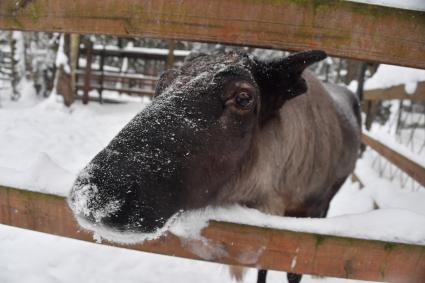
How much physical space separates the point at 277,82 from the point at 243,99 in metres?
0.41

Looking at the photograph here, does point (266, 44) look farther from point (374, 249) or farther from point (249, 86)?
point (374, 249)

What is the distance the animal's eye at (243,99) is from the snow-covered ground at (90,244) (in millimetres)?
555

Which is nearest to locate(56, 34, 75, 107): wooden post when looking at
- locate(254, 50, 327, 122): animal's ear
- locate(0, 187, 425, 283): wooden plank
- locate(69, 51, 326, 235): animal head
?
locate(69, 51, 326, 235): animal head

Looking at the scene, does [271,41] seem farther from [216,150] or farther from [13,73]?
[13,73]

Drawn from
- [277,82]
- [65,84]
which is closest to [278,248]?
[277,82]

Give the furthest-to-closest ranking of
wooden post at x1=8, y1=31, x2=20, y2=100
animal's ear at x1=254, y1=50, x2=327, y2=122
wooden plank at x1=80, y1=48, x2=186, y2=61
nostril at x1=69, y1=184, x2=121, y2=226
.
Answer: wooden post at x1=8, y1=31, x2=20, y2=100
wooden plank at x1=80, y1=48, x2=186, y2=61
animal's ear at x1=254, y1=50, x2=327, y2=122
nostril at x1=69, y1=184, x2=121, y2=226

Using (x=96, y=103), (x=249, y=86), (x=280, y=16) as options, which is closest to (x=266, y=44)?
(x=280, y=16)

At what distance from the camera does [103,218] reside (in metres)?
1.27

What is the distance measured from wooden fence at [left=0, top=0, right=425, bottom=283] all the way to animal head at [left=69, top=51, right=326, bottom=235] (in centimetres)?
17

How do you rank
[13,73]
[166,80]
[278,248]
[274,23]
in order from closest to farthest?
[278,248] → [274,23] → [166,80] → [13,73]

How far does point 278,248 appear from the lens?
1516mm

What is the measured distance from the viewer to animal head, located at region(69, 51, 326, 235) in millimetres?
1325

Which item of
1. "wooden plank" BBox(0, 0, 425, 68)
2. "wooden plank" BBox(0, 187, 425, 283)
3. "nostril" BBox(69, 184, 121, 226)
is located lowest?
"wooden plank" BBox(0, 187, 425, 283)

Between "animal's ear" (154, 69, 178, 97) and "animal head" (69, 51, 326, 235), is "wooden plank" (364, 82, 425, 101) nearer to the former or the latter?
"animal head" (69, 51, 326, 235)
